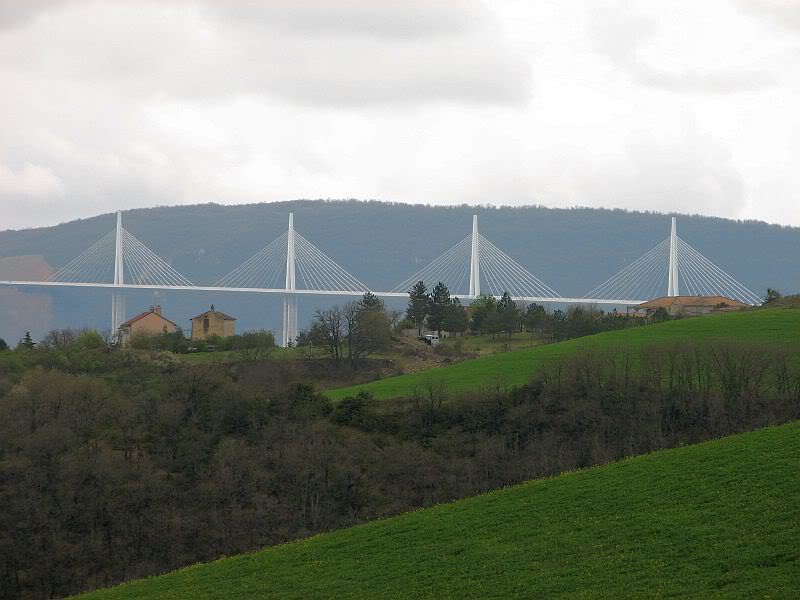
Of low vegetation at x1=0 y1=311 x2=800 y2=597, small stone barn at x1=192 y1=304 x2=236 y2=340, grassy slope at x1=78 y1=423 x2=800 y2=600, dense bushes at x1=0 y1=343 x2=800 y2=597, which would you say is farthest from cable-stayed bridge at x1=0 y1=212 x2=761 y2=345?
grassy slope at x1=78 y1=423 x2=800 y2=600

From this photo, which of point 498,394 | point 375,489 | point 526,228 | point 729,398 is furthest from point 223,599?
point 526,228

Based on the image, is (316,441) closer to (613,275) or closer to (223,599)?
(223,599)

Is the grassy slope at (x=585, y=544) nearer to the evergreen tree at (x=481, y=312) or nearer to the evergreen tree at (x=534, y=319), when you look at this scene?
the evergreen tree at (x=534, y=319)

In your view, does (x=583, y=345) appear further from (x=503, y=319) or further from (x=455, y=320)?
(x=455, y=320)

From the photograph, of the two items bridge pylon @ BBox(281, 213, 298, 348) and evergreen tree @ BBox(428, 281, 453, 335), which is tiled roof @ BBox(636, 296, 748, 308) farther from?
bridge pylon @ BBox(281, 213, 298, 348)

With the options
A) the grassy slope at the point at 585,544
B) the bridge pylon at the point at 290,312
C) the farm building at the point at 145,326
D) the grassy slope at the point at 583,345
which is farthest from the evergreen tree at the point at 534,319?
the grassy slope at the point at 585,544
